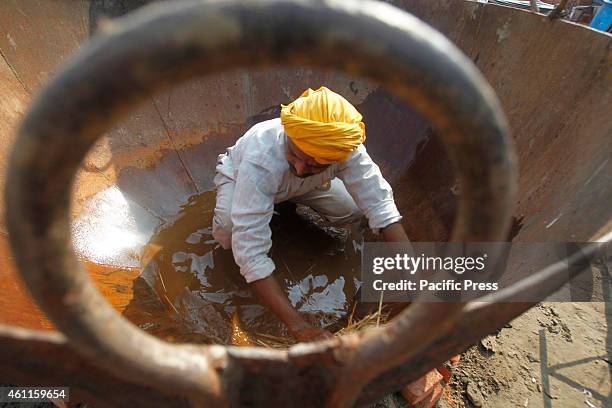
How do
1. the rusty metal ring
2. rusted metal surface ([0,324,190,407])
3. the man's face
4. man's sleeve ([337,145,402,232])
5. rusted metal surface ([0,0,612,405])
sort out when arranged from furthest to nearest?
1. man's sleeve ([337,145,402,232])
2. the man's face
3. rusted metal surface ([0,0,612,405])
4. rusted metal surface ([0,324,190,407])
5. the rusty metal ring

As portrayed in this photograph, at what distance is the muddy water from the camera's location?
70.6 inches

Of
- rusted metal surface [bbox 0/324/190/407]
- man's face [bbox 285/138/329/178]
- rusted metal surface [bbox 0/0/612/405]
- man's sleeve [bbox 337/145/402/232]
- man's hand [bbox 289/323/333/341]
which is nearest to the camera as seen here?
rusted metal surface [bbox 0/324/190/407]

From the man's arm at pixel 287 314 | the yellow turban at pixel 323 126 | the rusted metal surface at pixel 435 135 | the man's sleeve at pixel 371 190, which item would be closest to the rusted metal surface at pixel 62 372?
the rusted metal surface at pixel 435 135

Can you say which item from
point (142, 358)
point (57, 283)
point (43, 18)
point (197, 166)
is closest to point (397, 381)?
point (142, 358)

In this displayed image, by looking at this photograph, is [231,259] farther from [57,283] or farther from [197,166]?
[57,283]

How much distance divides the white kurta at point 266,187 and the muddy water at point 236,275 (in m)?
0.39

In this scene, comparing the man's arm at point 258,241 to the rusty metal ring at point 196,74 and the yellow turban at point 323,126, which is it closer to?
the yellow turban at point 323,126

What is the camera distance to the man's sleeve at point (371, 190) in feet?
5.66

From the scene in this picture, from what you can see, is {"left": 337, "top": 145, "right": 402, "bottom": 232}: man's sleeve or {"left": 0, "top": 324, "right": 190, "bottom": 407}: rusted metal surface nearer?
{"left": 0, "top": 324, "right": 190, "bottom": 407}: rusted metal surface

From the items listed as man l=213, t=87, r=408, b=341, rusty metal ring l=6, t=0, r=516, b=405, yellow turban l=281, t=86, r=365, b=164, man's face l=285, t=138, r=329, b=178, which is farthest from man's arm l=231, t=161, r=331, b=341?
rusty metal ring l=6, t=0, r=516, b=405

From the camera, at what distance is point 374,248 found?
6.86 ft

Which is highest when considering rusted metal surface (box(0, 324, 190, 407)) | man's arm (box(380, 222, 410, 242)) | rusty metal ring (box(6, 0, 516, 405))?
man's arm (box(380, 222, 410, 242))

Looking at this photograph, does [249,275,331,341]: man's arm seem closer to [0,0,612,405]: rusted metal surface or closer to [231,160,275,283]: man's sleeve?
[231,160,275,283]: man's sleeve

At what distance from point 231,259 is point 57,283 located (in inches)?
61.7
